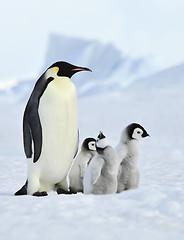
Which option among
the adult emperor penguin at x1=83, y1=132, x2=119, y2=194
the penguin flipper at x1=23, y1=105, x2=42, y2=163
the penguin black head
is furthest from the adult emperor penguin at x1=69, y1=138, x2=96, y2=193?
the penguin black head

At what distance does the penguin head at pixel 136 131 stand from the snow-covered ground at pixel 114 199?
0.35m

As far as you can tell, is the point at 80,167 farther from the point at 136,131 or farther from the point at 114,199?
the point at 114,199

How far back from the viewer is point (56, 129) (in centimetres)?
244

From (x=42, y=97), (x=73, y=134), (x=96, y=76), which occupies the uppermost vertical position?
(x=96, y=76)

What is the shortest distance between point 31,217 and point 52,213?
0.11 m

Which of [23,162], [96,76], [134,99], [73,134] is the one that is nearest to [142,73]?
[96,76]

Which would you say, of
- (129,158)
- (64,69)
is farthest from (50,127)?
(129,158)

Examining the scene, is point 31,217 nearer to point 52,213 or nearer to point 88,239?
point 52,213

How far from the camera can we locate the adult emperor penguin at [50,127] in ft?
7.93

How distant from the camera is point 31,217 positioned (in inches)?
71.4

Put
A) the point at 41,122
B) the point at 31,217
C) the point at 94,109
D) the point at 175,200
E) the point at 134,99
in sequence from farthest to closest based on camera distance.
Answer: the point at 134,99, the point at 94,109, the point at 41,122, the point at 175,200, the point at 31,217

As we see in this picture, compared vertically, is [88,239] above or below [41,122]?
below

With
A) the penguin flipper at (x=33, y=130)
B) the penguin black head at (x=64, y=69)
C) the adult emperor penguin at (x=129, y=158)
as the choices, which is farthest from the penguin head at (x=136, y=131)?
the penguin flipper at (x=33, y=130)

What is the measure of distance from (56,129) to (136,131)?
0.58 m
